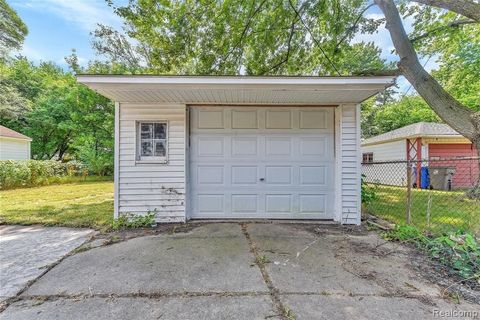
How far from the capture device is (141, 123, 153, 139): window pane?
496 centimetres

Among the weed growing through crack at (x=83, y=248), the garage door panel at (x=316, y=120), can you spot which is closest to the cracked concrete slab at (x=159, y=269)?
the weed growing through crack at (x=83, y=248)

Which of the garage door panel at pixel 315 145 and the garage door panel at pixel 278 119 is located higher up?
the garage door panel at pixel 278 119

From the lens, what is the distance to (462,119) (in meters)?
3.37

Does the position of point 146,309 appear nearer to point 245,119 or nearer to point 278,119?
point 245,119

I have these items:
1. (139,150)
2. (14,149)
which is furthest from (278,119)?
(14,149)

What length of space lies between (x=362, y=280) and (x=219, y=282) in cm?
154

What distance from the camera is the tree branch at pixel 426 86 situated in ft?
11.0

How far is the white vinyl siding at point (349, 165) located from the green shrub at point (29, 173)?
11828mm

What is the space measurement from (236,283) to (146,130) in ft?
11.7

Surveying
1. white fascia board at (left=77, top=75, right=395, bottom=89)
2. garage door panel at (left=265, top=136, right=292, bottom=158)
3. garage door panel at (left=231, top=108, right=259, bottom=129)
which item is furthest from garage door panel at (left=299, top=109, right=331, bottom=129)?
white fascia board at (left=77, top=75, right=395, bottom=89)

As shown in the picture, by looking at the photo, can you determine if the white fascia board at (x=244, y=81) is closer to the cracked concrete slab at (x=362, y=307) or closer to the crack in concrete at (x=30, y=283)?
the crack in concrete at (x=30, y=283)

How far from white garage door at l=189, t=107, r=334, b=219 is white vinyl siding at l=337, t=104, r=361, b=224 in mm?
260

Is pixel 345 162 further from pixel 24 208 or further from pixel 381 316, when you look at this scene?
pixel 24 208

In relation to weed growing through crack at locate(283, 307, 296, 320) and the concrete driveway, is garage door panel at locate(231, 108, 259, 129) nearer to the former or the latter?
the concrete driveway
